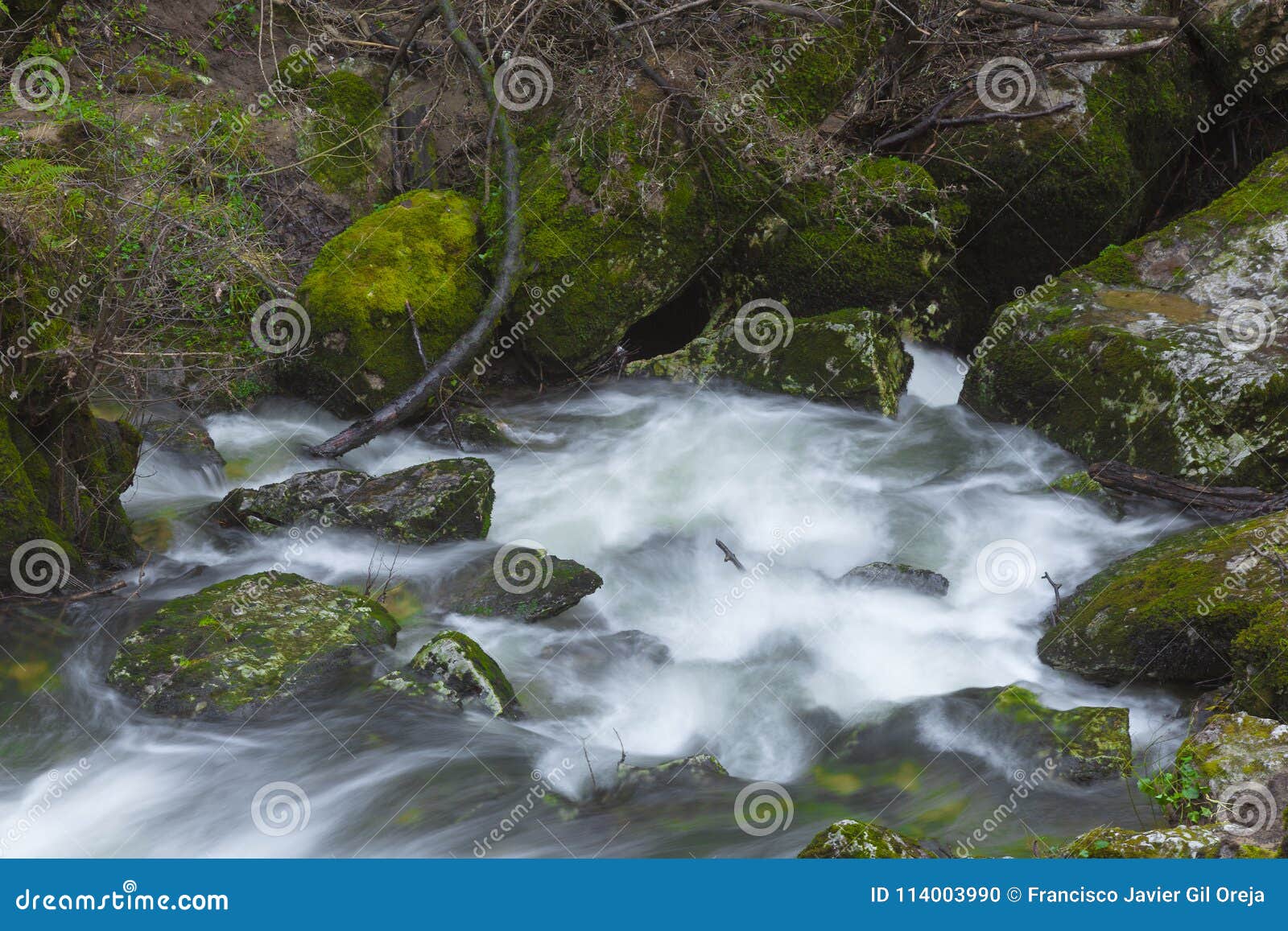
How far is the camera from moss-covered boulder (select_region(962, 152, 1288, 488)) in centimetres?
675

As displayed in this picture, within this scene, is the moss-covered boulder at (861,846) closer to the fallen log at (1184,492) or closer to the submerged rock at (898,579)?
the submerged rock at (898,579)

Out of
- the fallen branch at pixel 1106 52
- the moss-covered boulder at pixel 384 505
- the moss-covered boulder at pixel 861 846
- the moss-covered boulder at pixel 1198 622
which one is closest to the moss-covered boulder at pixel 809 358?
the moss-covered boulder at pixel 384 505

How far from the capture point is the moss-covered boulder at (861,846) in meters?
3.72

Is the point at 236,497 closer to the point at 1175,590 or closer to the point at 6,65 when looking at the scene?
the point at 6,65

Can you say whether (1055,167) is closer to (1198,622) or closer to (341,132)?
(1198,622)

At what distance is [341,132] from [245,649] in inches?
Result: 235

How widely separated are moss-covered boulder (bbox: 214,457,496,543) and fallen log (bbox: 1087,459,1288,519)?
402 centimetres

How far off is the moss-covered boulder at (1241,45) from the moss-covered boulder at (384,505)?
7501 millimetres

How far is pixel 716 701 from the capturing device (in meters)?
5.91

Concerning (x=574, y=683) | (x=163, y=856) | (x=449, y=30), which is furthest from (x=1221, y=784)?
(x=449, y=30)

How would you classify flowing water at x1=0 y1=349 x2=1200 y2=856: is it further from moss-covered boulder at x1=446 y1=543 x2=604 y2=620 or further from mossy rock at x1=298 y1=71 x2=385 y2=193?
mossy rock at x1=298 y1=71 x2=385 y2=193

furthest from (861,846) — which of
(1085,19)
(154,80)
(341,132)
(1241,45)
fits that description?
(154,80)

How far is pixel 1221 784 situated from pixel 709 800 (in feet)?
6.79

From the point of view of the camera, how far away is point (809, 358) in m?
8.48
